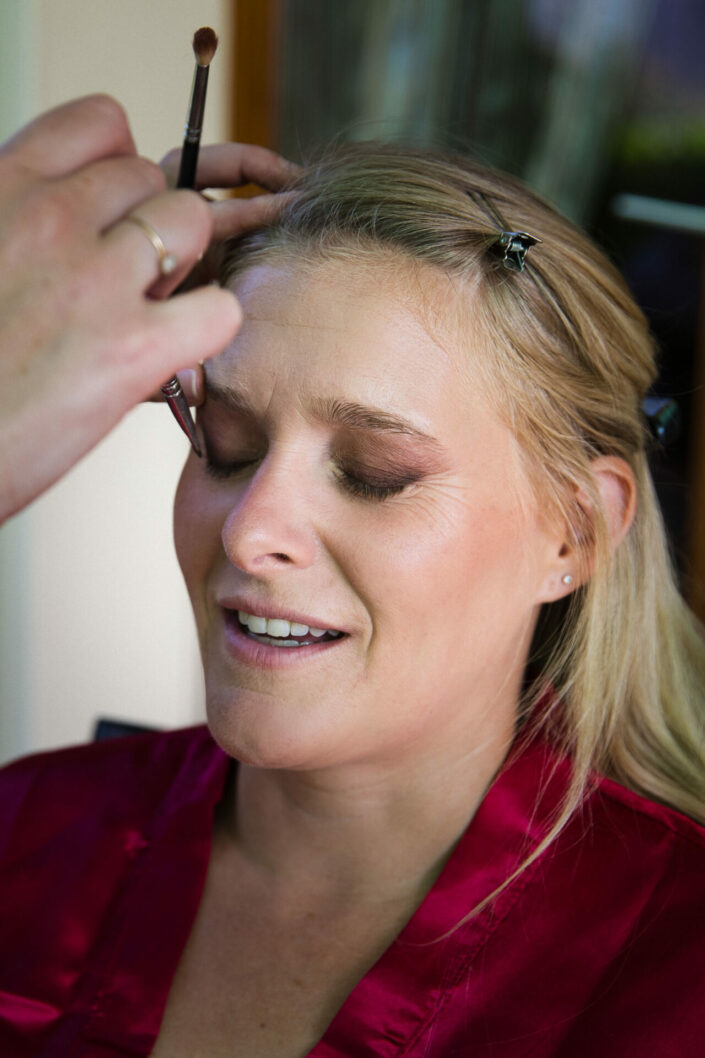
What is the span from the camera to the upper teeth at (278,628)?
1.05 metres

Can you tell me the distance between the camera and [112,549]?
2.78 m

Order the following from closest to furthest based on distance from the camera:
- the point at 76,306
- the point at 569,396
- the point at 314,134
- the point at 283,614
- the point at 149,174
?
the point at 76,306, the point at 149,174, the point at 283,614, the point at 569,396, the point at 314,134

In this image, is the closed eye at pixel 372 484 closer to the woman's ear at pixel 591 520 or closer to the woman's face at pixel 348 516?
the woman's face at pixel 348 516

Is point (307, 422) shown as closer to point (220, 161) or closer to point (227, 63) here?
point (220, 161)

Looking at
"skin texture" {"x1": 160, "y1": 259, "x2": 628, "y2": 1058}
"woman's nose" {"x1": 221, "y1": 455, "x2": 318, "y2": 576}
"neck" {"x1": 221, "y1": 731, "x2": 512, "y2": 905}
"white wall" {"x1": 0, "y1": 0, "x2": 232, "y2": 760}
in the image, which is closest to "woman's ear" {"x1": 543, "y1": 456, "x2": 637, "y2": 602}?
"skin texture" {"x1": 160, "y1": 259, "x2": 628, "y2": 1058}

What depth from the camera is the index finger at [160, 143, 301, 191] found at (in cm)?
117

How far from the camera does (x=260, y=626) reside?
3.47 ft

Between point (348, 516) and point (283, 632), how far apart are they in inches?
5.0

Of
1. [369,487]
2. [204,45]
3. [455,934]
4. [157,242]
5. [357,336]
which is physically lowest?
[455,934]

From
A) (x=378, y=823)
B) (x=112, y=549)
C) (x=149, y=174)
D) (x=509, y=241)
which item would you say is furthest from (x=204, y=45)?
(x=112, y=549)

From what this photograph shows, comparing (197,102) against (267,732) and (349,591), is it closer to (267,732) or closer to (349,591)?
(349,591)

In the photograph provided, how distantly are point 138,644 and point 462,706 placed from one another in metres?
1.81

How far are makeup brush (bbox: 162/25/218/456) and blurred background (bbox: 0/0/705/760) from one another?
0.54m

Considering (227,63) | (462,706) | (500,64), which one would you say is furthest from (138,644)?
(462,706)
